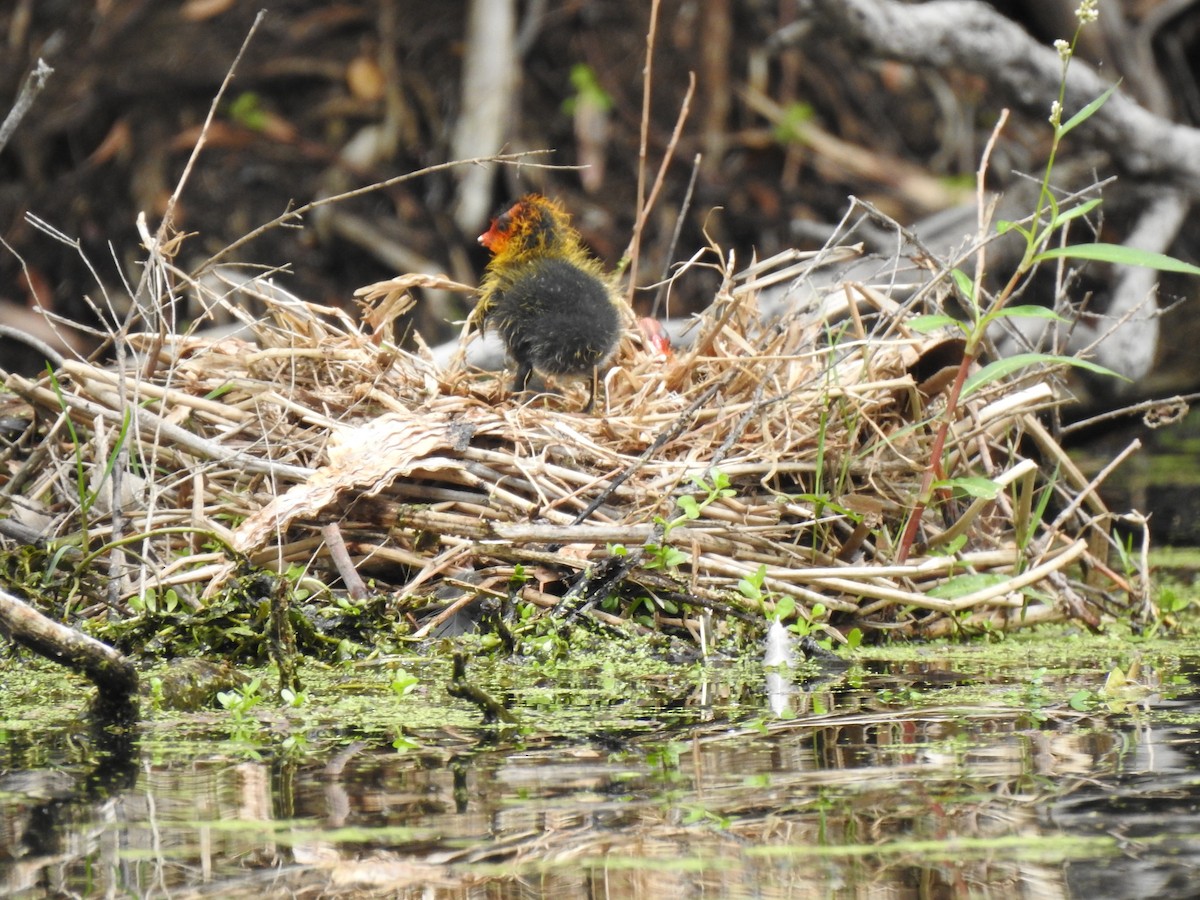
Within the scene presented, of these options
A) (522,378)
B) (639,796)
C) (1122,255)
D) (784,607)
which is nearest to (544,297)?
(522,378)

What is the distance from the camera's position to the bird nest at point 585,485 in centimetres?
337

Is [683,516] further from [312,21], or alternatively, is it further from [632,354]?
[312,21]

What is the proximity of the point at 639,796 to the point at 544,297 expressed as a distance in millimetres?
2168

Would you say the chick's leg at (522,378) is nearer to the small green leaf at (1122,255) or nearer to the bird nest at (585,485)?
the bird nest at (585,485)

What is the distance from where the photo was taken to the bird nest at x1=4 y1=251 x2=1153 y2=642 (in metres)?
3.37

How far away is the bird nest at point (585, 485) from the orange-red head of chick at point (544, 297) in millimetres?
140

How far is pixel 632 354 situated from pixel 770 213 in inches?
222

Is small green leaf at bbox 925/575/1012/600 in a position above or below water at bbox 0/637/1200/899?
above

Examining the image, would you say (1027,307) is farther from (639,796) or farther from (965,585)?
(639,796)

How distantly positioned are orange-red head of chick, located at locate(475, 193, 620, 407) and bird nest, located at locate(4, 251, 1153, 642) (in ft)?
0.46

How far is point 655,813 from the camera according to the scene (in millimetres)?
1957

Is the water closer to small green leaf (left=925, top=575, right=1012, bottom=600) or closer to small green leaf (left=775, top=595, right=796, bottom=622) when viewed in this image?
small green leaf (left=775, top=595, right=796, bottom=622)

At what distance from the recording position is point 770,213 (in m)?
9.84

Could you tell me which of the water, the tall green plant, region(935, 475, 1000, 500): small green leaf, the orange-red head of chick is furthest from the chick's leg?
the water
